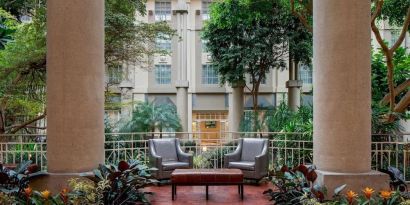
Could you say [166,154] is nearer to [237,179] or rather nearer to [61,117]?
[237,179]

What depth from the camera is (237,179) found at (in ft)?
20.5

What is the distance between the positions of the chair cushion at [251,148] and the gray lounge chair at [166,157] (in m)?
1.12

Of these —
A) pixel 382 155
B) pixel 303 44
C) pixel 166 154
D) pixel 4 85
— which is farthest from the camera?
pixel 303 44

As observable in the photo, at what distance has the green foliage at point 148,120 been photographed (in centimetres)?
1327

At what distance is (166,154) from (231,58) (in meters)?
7.51

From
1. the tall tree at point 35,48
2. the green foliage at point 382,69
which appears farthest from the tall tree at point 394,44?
the tall tree at point 35,48

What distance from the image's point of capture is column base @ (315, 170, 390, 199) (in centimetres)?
468

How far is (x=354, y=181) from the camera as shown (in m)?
4.68

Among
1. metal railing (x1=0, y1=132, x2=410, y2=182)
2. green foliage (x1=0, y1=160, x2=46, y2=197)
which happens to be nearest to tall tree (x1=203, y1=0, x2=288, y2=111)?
metal railing (x1=0, y1=132, x2=410, y2=182)

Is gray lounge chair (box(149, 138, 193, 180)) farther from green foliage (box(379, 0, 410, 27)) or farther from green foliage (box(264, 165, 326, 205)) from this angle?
green foliage (box(379, 0, 410, 27))

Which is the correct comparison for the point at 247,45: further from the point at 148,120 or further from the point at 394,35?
the point at 394,35

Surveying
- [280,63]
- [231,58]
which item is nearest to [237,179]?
[231,58]

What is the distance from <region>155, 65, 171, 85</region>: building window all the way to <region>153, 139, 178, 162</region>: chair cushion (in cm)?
1458

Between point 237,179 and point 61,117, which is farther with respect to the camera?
point 237,179
